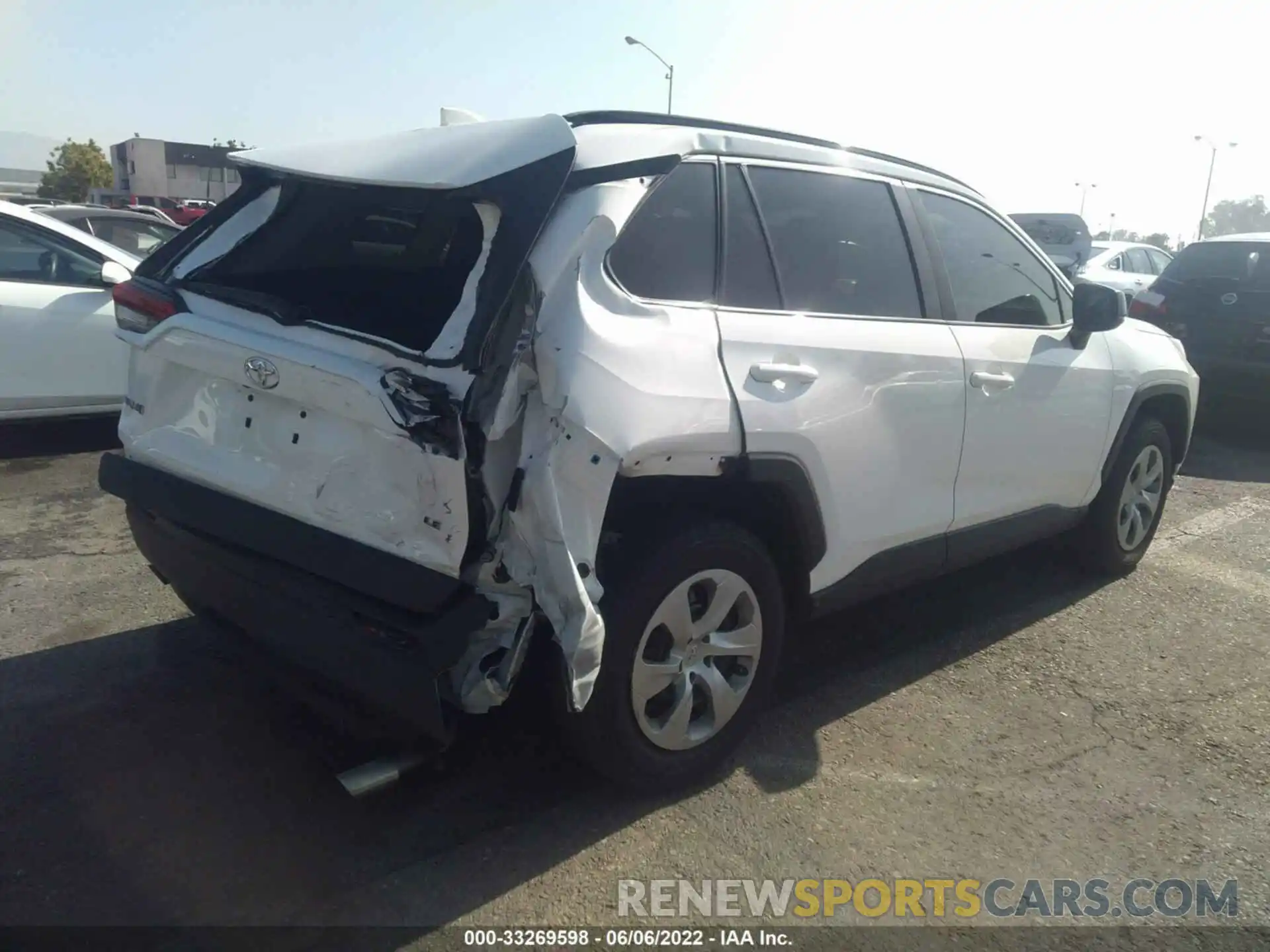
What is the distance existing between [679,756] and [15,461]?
16.9 feet

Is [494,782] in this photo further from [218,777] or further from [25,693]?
[25,693]

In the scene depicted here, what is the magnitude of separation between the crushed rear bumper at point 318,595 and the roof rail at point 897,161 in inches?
90.3

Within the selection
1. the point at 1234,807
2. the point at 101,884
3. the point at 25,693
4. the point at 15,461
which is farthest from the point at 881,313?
the point at 15,461

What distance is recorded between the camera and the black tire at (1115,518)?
195 inches

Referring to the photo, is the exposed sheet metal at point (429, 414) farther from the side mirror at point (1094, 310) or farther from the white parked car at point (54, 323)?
the white parked car at point (54, 323)

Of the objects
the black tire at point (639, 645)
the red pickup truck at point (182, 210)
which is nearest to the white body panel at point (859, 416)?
the black tire at point (639, 645)

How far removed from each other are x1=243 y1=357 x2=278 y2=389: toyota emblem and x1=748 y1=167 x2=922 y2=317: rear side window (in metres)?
1.55

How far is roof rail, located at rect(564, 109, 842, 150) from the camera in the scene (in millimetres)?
2879

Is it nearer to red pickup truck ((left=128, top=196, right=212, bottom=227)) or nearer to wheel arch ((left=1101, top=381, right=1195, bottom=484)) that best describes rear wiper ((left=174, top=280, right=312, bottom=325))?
wheel arch ((left=1101, top=381, right=1195, bottom=484))

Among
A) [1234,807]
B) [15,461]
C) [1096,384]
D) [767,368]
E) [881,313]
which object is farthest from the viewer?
[15,461]

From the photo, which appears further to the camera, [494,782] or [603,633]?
[494,782]

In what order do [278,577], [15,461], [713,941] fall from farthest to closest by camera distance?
1. [15,461]
2. [278,577]
3. [713,941]

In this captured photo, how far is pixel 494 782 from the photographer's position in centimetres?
310

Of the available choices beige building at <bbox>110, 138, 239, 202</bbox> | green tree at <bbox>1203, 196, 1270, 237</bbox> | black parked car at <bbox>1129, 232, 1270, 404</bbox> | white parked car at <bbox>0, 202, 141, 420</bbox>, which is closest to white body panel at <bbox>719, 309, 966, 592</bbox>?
white parked car at <bbox>0, 202, 141, 420</bbox>
